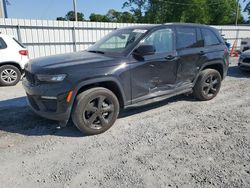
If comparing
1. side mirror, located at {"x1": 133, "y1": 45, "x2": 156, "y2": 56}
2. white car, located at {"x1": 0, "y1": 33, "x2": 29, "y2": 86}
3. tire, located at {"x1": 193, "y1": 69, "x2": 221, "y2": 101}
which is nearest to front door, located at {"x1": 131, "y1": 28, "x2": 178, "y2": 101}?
side mirror, located at {"x1": 133, "y1": 45, "x2": 156, "y2": 56}

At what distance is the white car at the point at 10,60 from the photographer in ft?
23.3

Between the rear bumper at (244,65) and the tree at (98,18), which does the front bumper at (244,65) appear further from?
the tree at (98,18)

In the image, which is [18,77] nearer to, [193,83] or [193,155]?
[193,83]

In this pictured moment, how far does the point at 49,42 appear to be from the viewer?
10109 millimetres

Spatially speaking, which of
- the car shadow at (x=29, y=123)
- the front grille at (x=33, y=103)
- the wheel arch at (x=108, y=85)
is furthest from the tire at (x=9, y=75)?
the wheel arch at (x=108, y=85)

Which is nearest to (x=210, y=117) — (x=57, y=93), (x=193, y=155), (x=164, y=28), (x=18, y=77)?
(x=193, y=155)

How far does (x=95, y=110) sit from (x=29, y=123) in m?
1.46

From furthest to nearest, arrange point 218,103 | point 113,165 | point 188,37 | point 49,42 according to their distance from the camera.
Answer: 1. point 49,42
2. point 218,103
3. point 188,37
4. point 113,165

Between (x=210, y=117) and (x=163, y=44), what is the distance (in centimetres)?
175

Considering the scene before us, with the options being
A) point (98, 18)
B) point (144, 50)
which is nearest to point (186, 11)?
point (98, 18)

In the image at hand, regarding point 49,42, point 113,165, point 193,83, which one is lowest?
point 113,165

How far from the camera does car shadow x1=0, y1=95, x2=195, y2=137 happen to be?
3.95m

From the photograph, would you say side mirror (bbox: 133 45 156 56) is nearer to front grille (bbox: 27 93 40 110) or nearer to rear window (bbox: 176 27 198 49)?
rear window (bbox: 176 27 198 49)

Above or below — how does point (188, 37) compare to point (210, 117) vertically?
above
